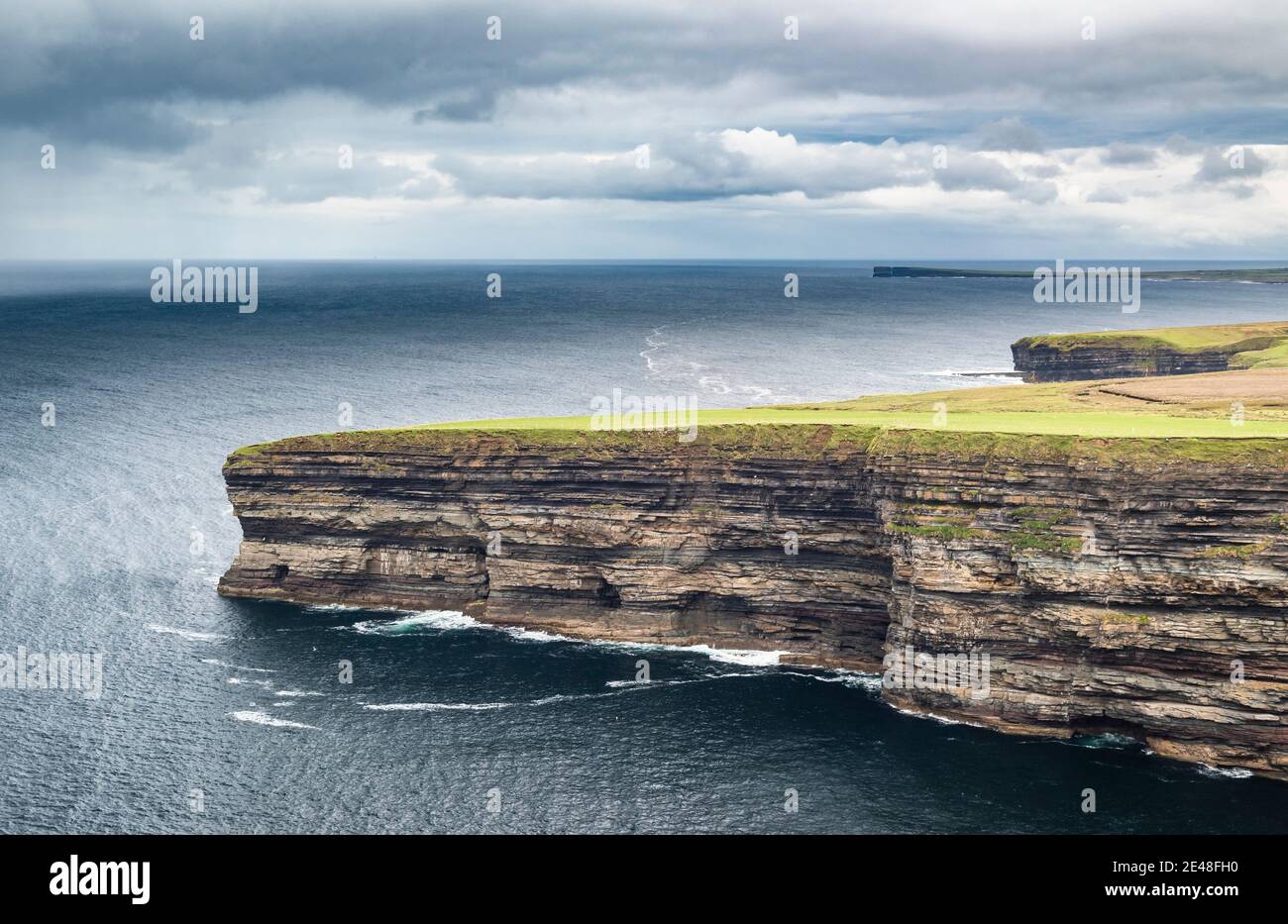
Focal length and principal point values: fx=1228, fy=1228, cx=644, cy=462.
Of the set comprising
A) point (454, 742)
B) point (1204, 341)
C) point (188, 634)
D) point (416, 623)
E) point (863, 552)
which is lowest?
point (454, 742)

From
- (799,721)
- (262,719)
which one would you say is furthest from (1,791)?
(799,721)

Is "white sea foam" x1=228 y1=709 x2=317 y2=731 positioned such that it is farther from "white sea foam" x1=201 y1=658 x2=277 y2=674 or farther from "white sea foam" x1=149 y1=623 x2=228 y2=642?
"white sea foam" x1=149 y1=623 x2=228 y2=642

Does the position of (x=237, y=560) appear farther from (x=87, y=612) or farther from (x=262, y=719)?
(x=262, y=719)

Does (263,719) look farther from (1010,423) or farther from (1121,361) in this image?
(1121,361)

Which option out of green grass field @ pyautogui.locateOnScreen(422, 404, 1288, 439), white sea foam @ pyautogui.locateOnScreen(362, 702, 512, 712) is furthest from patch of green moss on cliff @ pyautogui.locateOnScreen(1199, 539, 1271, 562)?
white sea foam @ pyautogui.locateOnScreen(362, 702, 512, 712)

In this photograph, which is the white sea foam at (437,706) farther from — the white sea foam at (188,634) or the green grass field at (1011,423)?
the green grass field at (1011,423)

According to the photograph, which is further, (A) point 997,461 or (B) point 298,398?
(B) point 298,398

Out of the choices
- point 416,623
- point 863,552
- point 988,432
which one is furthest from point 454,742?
point 988,432
